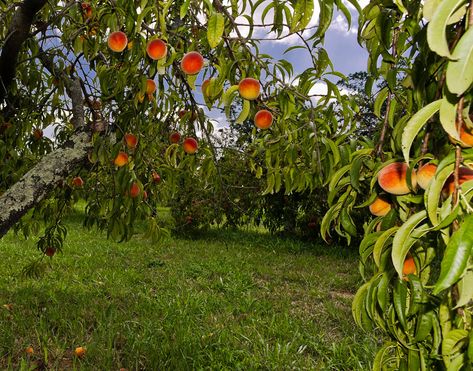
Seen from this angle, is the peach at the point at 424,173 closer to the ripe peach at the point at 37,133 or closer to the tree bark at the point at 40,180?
the tree bark at the point at 40,180

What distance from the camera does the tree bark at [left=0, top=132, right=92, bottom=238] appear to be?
1912 mm

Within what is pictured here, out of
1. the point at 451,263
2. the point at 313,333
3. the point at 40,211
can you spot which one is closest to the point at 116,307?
the point at 40,211

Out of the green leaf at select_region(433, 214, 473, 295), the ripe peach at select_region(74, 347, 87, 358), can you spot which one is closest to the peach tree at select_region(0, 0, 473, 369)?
the green leaf at select_region(433, 214, 473, 295)

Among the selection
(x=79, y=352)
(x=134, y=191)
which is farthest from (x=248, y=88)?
(x=79, y=352)

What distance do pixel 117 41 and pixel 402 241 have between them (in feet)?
5.08

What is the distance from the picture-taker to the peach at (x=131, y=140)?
203 cm

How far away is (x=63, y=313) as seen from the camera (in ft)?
11.2

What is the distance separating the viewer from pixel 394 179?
2.44 feet

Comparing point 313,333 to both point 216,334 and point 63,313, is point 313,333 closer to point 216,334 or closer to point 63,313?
point 216,334

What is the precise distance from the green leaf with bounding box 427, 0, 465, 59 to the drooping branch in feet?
6.72

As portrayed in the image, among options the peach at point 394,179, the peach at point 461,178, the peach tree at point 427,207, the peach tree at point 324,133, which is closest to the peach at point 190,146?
the peach tree at point 324,133

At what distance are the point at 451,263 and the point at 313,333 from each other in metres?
2.87

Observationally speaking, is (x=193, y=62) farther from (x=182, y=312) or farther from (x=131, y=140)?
(x=182, y=312)

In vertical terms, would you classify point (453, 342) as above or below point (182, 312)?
above
